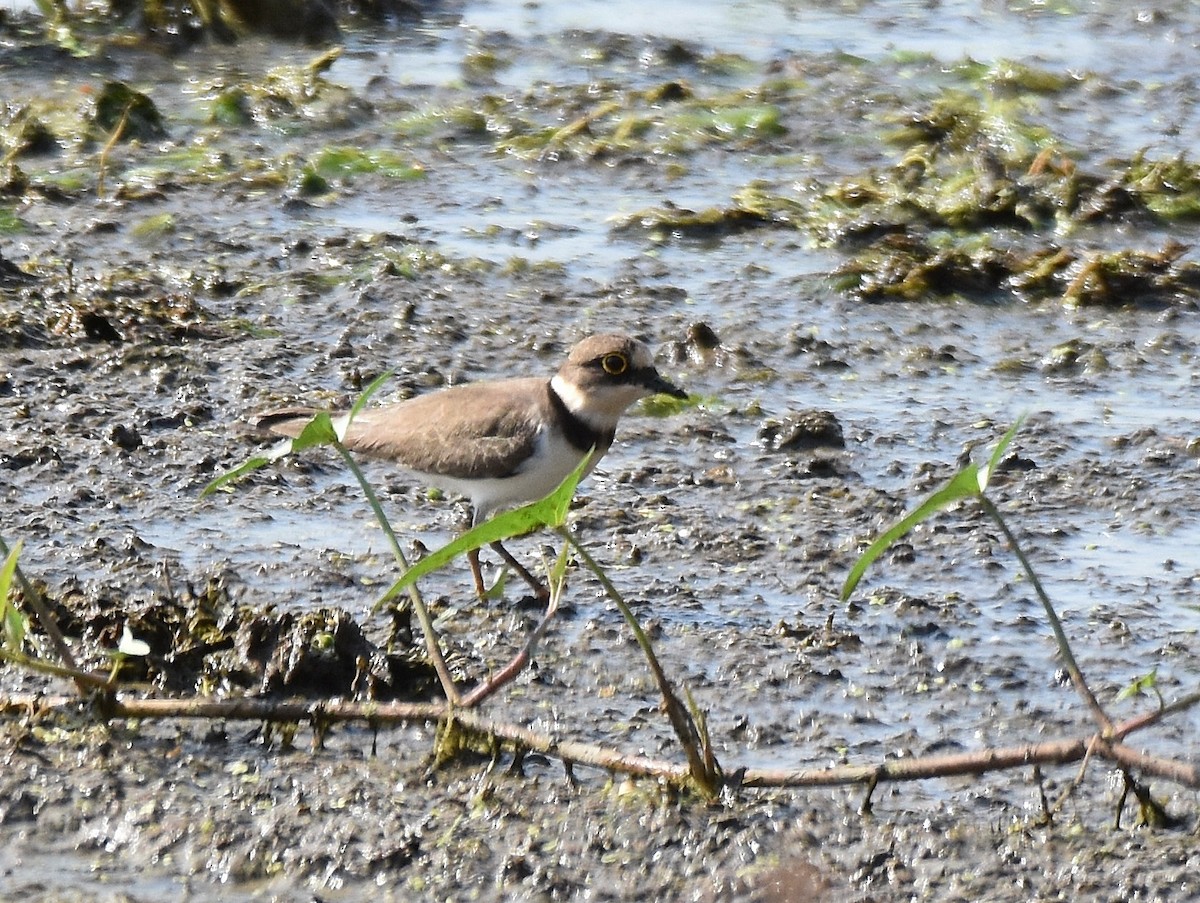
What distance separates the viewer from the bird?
6.10m

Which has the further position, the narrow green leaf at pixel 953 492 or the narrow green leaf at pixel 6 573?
the narrow green leaf at pixel 6 573

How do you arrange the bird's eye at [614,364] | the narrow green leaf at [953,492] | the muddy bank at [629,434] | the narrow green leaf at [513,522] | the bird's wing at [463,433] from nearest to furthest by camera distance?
the narrow green leaf at [953,492] < the narrow green leaf at [513,522] < the muddy bank at [629,434] < the bird's wing at [463,433] < the bird's eye at [614,364]

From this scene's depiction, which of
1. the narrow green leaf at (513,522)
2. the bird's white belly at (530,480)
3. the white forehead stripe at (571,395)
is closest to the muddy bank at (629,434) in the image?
the bird's white belly at (530,480)

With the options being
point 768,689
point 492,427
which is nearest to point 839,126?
point 492,427

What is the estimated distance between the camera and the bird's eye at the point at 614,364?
6.23 m

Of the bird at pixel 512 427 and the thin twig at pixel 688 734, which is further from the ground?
the thin twig at pixel 688 734

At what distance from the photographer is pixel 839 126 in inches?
433

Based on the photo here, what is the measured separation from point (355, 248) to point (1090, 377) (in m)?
3.51

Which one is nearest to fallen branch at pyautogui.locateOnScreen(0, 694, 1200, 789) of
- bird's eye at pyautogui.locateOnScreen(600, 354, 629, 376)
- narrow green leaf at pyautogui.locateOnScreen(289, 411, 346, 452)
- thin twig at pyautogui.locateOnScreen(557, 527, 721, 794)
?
thin twig at pyautogui.locateOnScreen(557, 527, 721, 794)

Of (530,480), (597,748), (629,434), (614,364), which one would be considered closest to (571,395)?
(614,364)

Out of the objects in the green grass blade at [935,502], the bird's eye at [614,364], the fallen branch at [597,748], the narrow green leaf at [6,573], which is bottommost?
the bird's eye at [614,364]

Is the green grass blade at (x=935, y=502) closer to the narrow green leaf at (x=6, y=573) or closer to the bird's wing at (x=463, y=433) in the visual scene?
the narrow green leaf at (x=6, y=573)

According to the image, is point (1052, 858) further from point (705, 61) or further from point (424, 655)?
point (705, 61)

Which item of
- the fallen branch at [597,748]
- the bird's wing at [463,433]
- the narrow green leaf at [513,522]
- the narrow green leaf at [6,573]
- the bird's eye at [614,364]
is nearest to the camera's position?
the narrow green leaf at [513,522]
